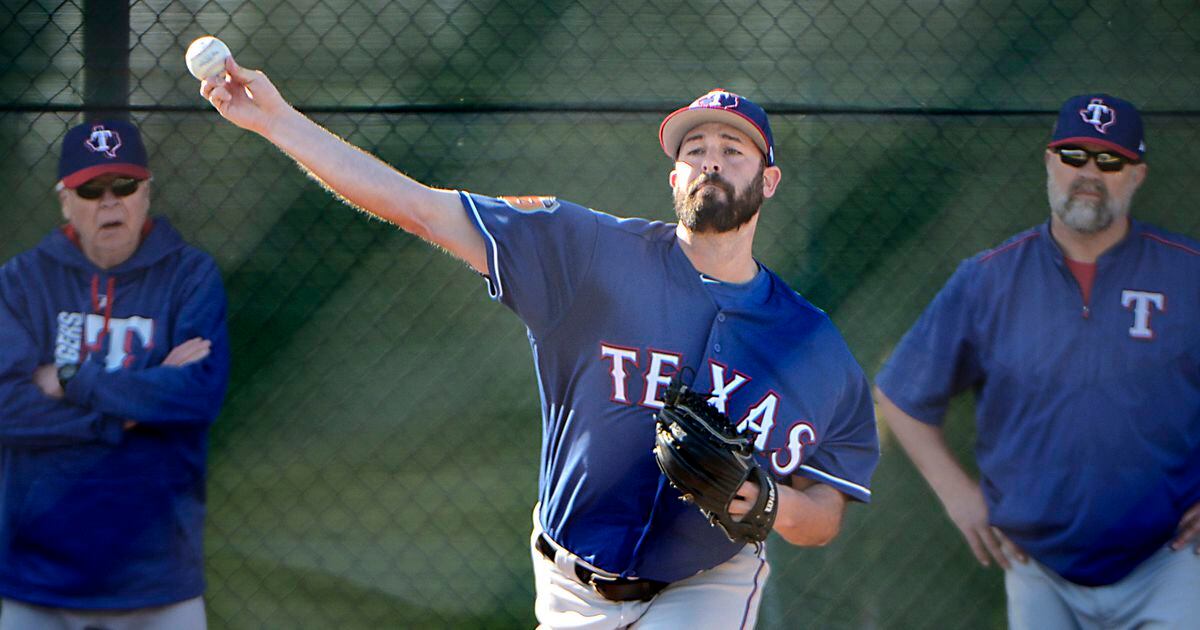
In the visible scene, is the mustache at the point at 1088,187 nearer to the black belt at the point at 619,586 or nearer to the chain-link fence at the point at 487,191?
the chain-link fence at the point at 487,191

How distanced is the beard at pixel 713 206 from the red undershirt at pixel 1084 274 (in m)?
1.20

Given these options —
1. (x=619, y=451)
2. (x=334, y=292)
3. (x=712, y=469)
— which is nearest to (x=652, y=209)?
(x=334, y=292)

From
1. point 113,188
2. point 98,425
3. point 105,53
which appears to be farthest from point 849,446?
point 105,53

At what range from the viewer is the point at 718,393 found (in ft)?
9.85

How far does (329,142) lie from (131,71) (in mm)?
1748

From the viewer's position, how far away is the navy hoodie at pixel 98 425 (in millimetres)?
3625

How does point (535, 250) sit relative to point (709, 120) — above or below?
below

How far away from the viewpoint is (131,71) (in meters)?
3.98


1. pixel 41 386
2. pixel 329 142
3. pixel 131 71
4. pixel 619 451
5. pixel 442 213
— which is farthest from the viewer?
pixel 131 71

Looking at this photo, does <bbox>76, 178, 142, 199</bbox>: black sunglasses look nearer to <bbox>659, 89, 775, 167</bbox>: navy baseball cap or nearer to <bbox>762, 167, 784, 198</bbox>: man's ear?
<bbox>659, 89, 775, 167</bbox>: navy baseball cap

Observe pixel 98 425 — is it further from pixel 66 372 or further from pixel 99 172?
pixel 99 172

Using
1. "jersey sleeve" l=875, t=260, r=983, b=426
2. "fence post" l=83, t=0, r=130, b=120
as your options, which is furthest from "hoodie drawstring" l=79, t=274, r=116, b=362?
"jersey sleeve" l=875, t=260, r=983, b=426

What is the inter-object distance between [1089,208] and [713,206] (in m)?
1.35

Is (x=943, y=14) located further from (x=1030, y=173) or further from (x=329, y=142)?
Answer: (x=329, y=142)
